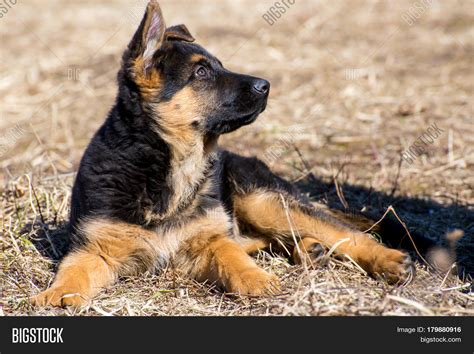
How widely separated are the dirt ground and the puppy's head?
1272mm

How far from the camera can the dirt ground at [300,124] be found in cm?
497

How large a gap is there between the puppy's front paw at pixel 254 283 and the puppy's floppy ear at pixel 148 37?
1797 mm

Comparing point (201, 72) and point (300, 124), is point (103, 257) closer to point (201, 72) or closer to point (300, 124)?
point (201, 72)

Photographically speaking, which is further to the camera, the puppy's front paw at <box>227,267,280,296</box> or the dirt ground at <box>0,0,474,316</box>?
the dirt ground at <box>0,0,474,316</box>

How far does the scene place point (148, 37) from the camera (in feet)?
17.3

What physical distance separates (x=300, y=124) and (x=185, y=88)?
4657 mm

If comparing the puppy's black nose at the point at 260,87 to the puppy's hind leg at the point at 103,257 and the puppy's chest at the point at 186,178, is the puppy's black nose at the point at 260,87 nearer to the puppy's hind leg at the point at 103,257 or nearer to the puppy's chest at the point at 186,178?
the puppy's chest at the point at 186,178

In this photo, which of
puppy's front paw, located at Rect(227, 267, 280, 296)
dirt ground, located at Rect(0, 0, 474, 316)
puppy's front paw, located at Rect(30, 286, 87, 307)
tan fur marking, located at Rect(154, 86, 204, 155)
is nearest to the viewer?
puppy's front paw, located at Rect(30, 286, 87, 307)

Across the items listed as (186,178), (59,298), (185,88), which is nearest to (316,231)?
(186,178)

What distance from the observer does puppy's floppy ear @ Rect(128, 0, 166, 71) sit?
16.6 feet

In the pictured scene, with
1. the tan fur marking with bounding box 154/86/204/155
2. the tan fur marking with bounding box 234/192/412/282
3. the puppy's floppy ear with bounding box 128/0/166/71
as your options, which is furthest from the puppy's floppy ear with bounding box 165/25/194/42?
the tan fur marking with bounding box 234/192/412/282

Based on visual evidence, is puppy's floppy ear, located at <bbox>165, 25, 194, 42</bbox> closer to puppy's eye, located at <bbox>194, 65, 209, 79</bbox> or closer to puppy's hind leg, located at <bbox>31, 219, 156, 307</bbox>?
puppy's eye, located at <bbox>194, 65, 209, 79</bbox>

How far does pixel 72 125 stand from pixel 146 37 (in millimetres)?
5729
